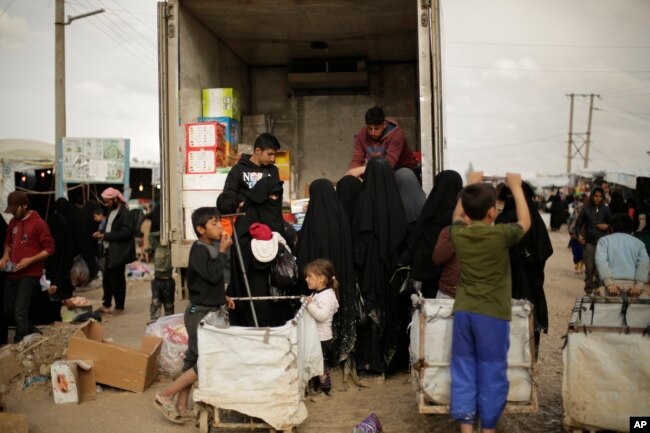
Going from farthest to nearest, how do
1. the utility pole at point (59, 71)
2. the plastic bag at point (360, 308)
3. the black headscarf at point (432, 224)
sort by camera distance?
the utility pole at point (59, 71), the plastic bag at point (360, 308), the black headscarf at point (432, 224)

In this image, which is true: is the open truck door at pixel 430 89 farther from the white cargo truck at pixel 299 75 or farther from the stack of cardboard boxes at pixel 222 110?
the stack of cardboard boxes at pixel 222 110

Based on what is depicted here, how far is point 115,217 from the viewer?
9562 millimetres

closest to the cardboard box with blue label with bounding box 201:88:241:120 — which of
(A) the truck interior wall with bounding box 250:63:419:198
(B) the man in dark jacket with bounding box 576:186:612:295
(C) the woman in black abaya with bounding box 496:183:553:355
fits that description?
(A) the truck interior wall with bounding box 250:63:419:198

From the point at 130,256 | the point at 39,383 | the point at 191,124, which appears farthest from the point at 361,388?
the point at 130,256

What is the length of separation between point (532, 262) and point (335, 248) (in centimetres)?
169

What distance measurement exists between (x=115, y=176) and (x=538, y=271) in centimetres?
945

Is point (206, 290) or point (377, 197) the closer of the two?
point (206, 290)

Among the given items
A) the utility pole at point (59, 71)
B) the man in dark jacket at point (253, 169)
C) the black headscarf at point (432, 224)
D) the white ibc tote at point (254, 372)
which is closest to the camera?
the white ibc tote at point (254, 372)

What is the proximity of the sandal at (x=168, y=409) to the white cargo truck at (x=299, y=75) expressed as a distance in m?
2.57

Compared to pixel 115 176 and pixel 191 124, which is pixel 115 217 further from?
pixel 115 176

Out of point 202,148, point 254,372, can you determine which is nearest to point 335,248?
point 254,372

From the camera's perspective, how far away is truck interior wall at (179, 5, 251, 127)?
25.2 ft

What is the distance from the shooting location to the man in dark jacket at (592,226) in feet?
36.8

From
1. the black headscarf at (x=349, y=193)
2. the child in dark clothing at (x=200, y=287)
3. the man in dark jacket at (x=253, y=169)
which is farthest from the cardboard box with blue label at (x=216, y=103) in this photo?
the child in dark clothing at (x=200, y=287)
